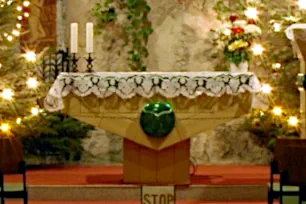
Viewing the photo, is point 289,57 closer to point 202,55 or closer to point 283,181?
point 202,55

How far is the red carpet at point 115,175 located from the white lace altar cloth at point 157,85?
2.81 ft

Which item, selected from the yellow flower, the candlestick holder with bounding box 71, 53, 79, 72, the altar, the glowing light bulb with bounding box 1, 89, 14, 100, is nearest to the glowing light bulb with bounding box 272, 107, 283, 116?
the yellow flower

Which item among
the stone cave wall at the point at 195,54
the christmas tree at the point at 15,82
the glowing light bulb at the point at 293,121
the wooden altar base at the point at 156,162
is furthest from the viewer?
the stone cave wall at the point at 195,54

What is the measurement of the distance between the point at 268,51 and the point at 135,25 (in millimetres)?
1483

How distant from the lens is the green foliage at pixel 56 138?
772 centimetres

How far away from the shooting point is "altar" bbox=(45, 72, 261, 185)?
19.7ft

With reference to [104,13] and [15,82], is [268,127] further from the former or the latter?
[15,82]

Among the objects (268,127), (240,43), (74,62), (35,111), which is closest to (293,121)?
(268,127)

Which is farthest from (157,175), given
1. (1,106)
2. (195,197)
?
(1,106)

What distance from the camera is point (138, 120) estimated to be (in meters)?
6.03

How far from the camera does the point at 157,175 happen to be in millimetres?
6094

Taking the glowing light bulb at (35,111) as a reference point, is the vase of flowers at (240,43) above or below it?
above

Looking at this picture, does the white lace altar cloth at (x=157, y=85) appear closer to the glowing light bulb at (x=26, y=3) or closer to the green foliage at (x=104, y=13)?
the green foliage at (x=104, y=13)

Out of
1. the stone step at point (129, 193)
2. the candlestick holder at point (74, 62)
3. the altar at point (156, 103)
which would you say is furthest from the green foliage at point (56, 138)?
the altar at point (156, 103)
